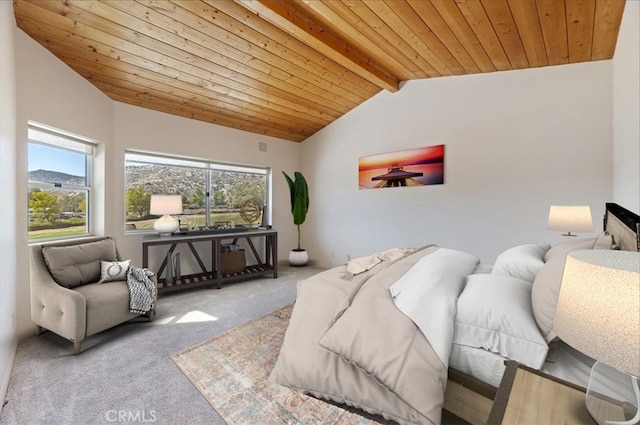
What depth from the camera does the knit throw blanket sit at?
8.16 feet

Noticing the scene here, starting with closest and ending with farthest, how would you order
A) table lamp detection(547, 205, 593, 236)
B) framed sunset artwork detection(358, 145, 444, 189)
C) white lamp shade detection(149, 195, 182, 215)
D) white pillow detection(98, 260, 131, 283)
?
1. table lamp detection(547, 205, 593, 236)
2. white pillow detection(98, 260, 131, 283)
3. white lamp shade detection(149, 195, 182, 215)
4. framed sunset artwork detection(358, 145, 444, 189)

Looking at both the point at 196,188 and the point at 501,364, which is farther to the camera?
the point at 196,188

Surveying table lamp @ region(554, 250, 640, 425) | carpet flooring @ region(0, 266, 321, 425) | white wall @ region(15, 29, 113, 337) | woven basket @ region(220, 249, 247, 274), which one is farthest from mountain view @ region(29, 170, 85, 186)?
table lamp @ region(554, 250, 640, 425)

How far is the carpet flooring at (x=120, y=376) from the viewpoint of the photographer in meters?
1.54

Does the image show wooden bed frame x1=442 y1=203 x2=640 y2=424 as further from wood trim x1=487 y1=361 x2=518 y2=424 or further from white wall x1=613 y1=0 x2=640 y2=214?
white wall x1=613 y1=0 x2=640 y2=214

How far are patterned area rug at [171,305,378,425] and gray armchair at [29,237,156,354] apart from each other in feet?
2.41

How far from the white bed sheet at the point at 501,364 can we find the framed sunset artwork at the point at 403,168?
9.60 ft

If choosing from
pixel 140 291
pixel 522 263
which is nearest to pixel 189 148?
pixel 140 291

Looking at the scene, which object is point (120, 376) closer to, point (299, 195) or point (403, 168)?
point (299, 195)

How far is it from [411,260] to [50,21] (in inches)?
140

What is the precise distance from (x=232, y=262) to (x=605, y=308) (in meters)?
4.18

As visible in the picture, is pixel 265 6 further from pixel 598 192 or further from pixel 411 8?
pixel 598 192

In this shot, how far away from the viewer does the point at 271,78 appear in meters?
3.54

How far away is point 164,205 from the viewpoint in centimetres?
348
